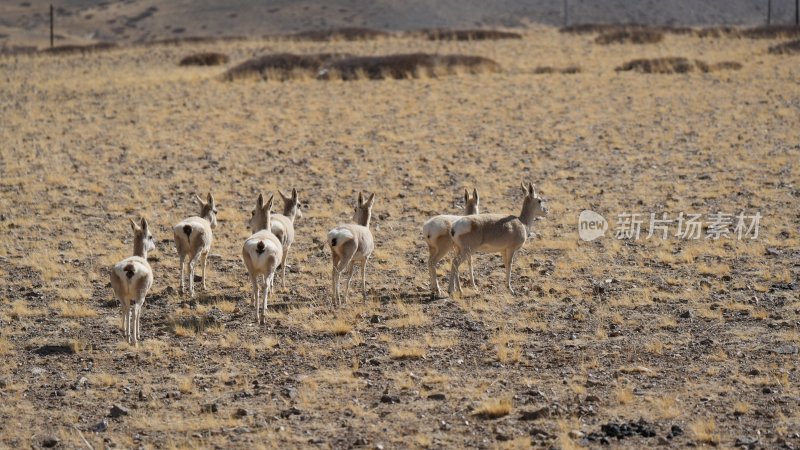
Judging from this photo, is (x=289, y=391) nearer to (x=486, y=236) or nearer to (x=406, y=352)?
(x=406, y=352)

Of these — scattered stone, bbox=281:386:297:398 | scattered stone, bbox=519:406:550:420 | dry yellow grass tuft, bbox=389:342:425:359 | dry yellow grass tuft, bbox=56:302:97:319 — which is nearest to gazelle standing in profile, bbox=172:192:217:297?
dry yellow grass tuft, bbox=56:302:97:319

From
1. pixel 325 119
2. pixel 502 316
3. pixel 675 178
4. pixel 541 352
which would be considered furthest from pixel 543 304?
pixel 325 119

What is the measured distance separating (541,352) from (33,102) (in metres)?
28.3

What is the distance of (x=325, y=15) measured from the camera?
100 metres

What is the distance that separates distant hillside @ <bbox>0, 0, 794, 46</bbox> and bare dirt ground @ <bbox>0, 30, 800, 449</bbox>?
62082 mm

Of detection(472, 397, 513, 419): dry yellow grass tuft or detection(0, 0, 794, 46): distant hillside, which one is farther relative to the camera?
detection(0, 0, 794, 46): distant hillside

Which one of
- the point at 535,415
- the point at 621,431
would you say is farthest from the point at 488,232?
the point at 621,431

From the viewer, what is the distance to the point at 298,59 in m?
43.0

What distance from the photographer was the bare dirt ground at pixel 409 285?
10.7 m

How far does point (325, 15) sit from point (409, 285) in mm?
86677

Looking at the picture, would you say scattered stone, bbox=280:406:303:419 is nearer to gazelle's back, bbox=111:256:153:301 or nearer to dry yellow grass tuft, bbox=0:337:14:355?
gazelle's back, bbox=111:256:153:301

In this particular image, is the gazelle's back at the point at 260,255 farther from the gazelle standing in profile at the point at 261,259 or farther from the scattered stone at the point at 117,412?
the scattered stone at the point at 117,412

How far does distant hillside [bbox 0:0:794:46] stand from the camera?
315 ft

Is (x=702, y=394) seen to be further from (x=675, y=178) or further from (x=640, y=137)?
(x=640, y=137)
